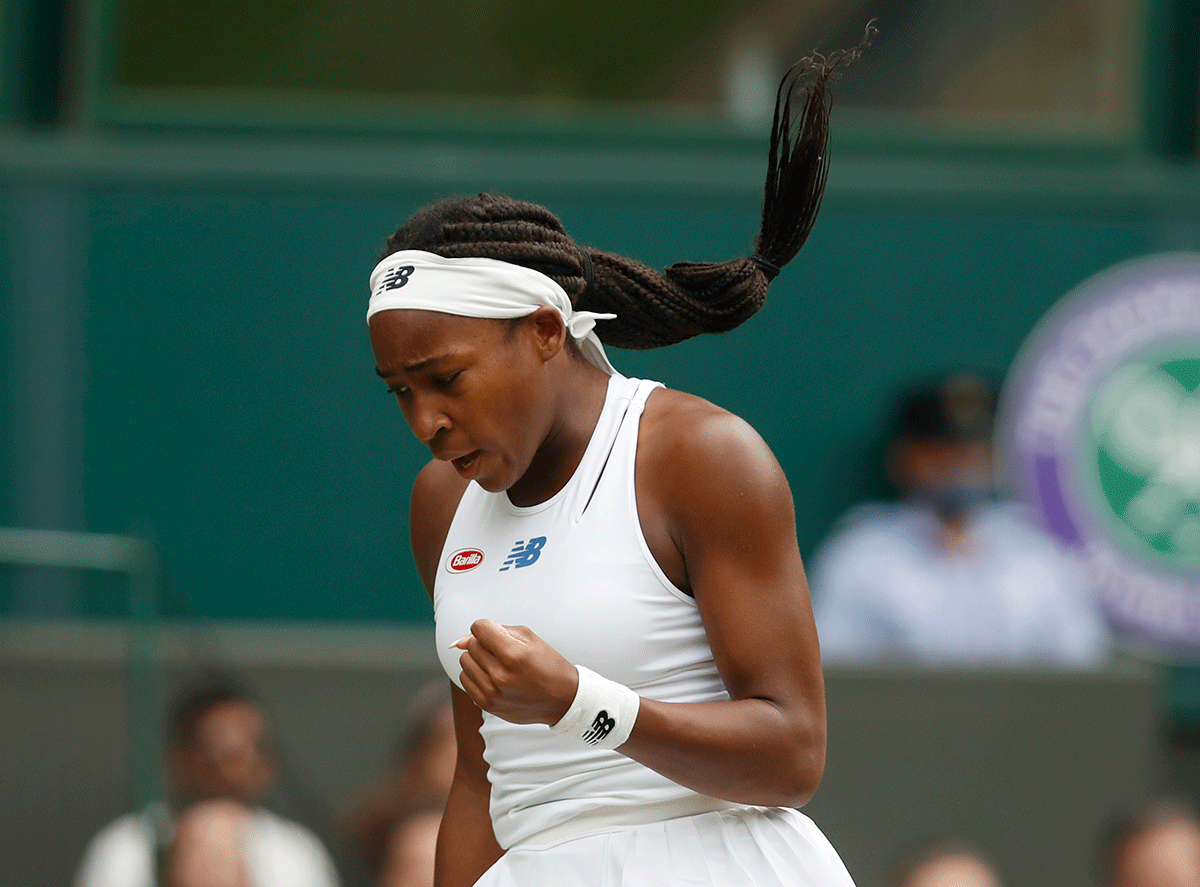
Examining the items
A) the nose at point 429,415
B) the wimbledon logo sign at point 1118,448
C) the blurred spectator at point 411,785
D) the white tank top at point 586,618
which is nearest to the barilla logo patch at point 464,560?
the white tank top at point 586,618

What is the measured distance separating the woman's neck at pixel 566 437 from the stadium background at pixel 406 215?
3.80 meters

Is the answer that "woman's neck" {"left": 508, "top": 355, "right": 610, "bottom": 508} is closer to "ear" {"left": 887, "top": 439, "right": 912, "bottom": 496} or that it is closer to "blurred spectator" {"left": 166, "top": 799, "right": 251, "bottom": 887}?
"blurred spectator" {"left": 166, "top": 799, "right": 251, "bottom": 887}

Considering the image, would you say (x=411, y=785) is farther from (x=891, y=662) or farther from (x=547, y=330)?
(x=547, y=330)

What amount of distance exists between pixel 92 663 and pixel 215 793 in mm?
617

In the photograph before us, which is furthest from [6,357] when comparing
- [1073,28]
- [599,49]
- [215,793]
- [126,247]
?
[1073,28]

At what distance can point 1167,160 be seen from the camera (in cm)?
763

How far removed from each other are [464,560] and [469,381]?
324 mm

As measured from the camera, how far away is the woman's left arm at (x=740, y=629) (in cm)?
208

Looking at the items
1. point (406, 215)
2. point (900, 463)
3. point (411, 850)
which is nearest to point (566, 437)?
point (411, 850)

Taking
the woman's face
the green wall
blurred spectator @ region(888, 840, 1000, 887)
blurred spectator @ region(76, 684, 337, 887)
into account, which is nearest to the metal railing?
blurred spectator @ region(76, 684, 337, 887)

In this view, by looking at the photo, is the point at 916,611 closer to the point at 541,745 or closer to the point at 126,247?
the point at 126,247

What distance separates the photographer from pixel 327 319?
6.96 metres

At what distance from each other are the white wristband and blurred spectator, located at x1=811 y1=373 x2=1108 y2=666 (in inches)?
157

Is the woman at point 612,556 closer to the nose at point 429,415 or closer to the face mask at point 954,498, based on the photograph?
the nose at point 429,415
